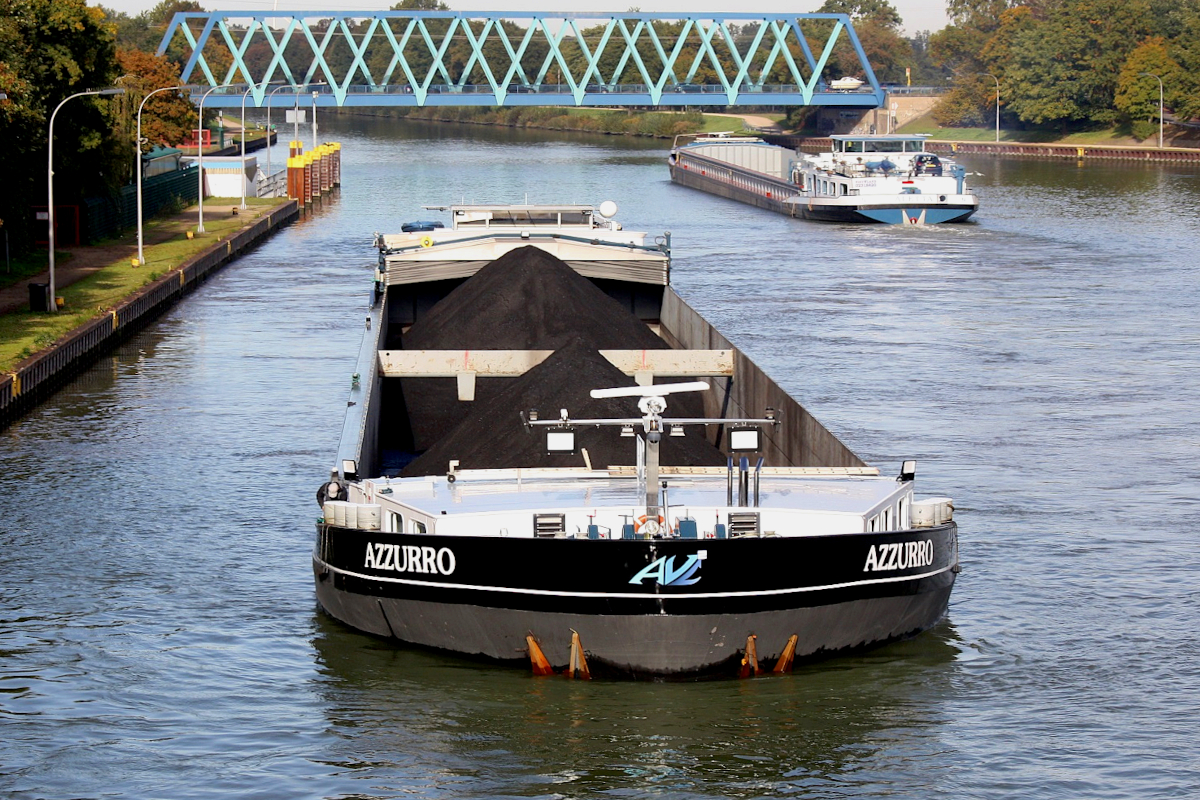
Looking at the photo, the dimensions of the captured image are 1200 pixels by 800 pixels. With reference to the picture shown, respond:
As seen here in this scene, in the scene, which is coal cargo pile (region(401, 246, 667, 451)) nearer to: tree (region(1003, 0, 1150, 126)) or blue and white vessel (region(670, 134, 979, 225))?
blue and white vessel (region(670, 134, 979, 225))

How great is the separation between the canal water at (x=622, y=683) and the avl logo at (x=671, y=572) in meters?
1.30

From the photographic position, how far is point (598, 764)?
47.4 feet

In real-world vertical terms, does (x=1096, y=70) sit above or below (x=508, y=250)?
above

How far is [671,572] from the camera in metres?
14.4

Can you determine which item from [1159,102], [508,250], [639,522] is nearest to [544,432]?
[639,522]

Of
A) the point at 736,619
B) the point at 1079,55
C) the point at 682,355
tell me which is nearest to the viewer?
the point at 736,619

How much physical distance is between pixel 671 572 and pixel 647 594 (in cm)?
30

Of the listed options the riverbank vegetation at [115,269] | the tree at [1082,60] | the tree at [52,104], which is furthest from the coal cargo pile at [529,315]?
the tree at [1082,60]

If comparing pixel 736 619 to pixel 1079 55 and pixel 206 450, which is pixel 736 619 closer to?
pixel 206 450

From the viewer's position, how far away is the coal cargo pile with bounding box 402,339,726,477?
18312 mm

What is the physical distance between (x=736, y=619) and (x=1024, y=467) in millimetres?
12717

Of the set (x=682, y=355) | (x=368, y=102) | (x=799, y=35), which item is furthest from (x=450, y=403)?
(x=799, y=35)

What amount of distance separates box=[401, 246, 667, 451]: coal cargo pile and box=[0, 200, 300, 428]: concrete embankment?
7409 millimetres

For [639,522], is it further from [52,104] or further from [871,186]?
[871,186]
